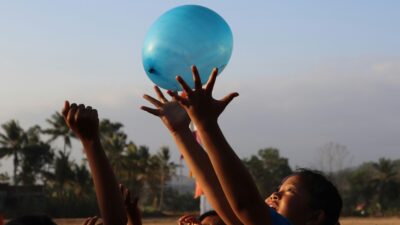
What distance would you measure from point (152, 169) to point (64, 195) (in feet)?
41.6

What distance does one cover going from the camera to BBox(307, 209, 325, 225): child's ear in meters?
2.43

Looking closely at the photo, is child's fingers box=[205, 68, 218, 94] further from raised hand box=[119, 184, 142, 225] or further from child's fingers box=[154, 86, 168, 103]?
raised hand box=[119, 184, 142, 225]

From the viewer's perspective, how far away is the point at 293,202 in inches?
95.0

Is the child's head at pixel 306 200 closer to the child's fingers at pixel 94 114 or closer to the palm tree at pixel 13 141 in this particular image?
the child's fingers at pixel 94 114

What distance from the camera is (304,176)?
250 centimetres

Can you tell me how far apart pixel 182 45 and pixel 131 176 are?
1857 inches

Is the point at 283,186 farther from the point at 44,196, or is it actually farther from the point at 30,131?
the point at 30,131

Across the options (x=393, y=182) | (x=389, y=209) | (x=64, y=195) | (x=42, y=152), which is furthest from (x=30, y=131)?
(x=393, y=182)

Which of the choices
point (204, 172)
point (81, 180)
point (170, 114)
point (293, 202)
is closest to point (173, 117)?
point (170, 114)

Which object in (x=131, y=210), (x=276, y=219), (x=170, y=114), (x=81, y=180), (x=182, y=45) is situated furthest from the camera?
(x=81, y=180)

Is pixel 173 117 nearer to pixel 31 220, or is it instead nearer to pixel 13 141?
pixel 31 220

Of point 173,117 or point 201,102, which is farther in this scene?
point 173,117

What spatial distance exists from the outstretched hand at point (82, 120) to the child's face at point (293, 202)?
2.32 ft

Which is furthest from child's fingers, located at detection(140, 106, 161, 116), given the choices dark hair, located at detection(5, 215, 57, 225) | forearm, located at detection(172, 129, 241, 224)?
dark hair, located at detection(5, 215, 57, 225)
